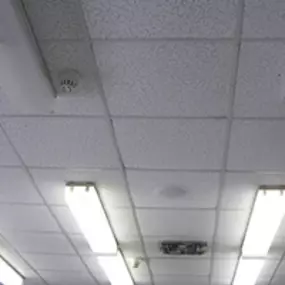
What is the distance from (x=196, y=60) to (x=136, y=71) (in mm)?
278

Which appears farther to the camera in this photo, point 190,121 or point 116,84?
point 190,121

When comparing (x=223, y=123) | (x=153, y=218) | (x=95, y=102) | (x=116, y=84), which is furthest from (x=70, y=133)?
(x=153, y=218)

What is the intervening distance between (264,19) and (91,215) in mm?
2086

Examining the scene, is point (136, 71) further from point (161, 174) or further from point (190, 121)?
point (161, 174)

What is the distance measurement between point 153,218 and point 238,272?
1601mm

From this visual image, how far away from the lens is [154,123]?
2334 millimetres

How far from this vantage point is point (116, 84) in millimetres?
2082

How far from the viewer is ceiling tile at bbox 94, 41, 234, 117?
187 centimetres

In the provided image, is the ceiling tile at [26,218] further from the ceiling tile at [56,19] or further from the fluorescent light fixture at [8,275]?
the ceiling tile at [56,19]

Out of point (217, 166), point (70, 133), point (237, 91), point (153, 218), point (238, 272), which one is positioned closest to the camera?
point (237, 91)

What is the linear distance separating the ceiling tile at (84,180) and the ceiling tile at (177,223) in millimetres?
293

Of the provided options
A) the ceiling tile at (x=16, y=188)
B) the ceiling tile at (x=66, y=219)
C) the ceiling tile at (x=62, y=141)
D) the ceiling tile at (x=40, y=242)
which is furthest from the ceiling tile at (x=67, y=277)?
the ceiling tile at (x=62, y=141)

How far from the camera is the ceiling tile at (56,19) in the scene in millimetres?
1696

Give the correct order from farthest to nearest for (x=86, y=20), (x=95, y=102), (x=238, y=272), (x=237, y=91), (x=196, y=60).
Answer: (x=238, y=272), (x=95, y=102), (x=237, y=91), (x=196, y=60), (x=86, y=20)
